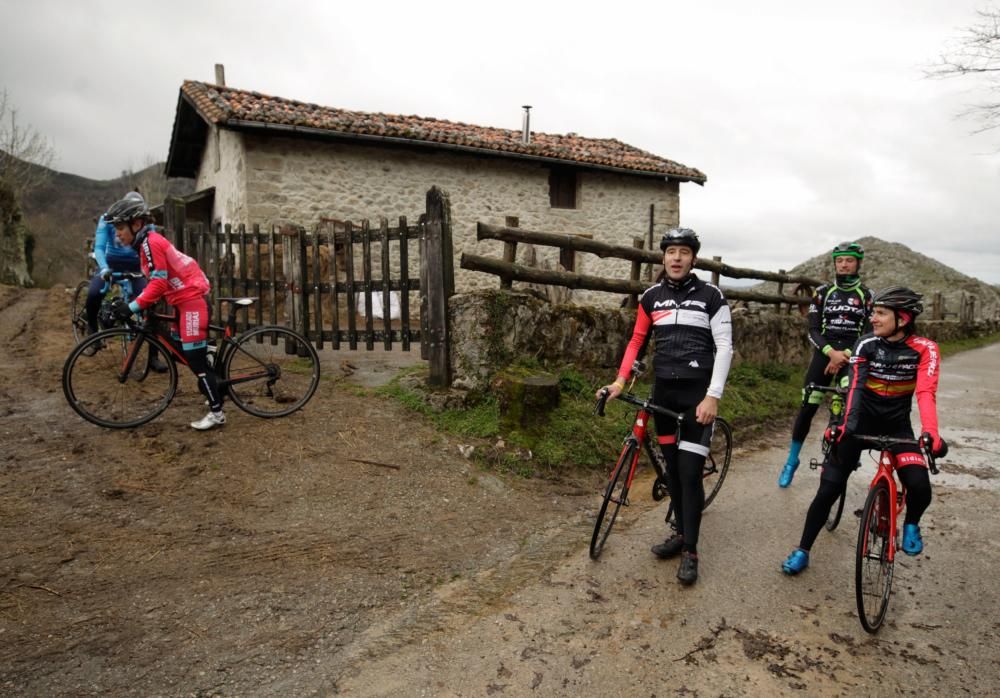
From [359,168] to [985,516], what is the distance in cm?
1370

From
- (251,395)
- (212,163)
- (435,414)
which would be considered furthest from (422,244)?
(212,163)

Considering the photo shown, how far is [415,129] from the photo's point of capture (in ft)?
51.0

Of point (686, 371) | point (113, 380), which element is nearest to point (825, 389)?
point (686, 371)

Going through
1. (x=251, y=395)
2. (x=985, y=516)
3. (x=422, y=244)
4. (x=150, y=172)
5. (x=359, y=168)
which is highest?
(x=150, y=172)

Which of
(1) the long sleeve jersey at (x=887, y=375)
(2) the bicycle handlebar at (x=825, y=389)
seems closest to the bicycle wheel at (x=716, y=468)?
(2) the bicycle handlebar at (x=825, y=389)

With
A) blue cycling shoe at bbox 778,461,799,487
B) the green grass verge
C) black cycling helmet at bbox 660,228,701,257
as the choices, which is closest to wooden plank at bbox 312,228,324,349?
the green grass verge

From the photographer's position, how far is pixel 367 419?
5789mm

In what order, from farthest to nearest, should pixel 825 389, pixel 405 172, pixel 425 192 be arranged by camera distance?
pixel 405 172
pixel 425 192
pixel 825 389

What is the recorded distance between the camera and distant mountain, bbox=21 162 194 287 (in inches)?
1678

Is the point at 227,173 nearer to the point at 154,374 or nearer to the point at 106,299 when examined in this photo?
the point at 106,299

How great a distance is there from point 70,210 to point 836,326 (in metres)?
79.2

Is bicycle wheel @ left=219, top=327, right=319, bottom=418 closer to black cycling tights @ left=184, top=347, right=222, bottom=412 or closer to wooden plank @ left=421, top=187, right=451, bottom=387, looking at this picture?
black cycling tights @ left=184, top=347, right=222, bottom=412

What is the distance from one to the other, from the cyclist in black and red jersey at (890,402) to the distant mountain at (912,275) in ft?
85.9

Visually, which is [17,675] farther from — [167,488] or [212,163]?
[212,163]
